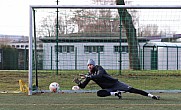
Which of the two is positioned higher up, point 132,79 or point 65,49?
point 65,49

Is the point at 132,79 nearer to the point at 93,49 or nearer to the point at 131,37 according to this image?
the point at 131,37

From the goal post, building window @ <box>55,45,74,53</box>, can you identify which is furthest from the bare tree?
building window @ <box>55,45,74,53</box>

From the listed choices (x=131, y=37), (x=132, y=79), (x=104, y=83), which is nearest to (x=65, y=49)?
(x=131, y=37)

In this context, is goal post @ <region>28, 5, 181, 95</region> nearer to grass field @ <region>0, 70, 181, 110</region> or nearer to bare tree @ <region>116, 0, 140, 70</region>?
bare tree @ <region>116, 0, 140, 70</region>

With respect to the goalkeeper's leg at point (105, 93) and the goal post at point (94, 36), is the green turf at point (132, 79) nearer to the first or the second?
the goal post at point (94, 36)

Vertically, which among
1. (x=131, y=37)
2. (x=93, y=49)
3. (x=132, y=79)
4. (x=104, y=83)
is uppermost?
(x=131, y=37)

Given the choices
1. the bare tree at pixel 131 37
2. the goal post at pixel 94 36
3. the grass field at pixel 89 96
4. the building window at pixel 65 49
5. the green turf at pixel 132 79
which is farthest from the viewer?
the building window at pixel 65 49

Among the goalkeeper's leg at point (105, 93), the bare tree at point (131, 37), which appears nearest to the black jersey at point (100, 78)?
the goalkeeper's leg at point (105, 93)

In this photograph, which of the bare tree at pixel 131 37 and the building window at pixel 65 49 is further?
the building window at pixel 65 49

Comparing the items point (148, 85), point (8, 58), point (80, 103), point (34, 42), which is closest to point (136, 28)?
point (148, 85)

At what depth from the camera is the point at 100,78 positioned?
10523 mm

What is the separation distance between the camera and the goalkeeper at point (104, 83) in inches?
411

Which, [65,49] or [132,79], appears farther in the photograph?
[65,49]

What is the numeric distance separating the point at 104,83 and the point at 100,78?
0.81 feet
